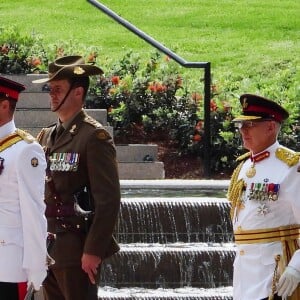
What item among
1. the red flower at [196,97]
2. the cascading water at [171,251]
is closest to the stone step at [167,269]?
the cascading water at [171,251]

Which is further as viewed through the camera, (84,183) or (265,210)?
(84,183)

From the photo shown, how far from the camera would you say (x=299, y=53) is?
2031cm

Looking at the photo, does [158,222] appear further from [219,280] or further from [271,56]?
[271,56]

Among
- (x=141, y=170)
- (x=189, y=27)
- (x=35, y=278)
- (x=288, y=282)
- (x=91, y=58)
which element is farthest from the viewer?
(x=189, y=27)

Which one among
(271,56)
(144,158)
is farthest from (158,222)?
(271,56)

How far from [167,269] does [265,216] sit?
3818 millimetres

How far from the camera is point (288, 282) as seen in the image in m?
6.74

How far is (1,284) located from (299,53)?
14.1 meters

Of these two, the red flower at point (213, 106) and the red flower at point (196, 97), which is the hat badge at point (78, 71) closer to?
the red flower at point (213, 106)

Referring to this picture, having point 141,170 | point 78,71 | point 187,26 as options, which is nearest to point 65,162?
point 78,71

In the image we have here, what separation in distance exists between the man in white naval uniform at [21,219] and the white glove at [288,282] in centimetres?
115

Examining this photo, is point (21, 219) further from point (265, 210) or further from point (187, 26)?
point (187, 26)

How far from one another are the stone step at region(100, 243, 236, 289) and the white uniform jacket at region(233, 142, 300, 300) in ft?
12.0

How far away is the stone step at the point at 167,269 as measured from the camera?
35.3ft
